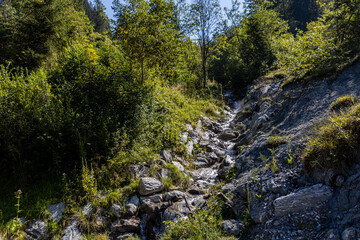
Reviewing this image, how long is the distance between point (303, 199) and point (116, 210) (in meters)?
4.26

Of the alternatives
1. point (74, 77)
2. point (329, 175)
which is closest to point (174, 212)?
point (329, 175)

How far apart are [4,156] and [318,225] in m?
7.56

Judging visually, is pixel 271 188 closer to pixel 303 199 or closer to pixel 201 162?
Result: pixel 303 199

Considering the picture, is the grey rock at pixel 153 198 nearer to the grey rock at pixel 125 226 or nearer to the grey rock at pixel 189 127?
the grey rock at pixel 125 226

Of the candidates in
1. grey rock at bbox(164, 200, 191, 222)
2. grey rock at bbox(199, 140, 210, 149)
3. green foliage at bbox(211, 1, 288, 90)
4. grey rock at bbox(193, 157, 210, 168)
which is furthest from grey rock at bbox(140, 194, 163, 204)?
green foliage at bbox(211, 1, 288, 90)

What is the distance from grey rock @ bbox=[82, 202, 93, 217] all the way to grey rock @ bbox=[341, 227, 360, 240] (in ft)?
16.8

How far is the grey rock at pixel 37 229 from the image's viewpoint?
462 centimetres

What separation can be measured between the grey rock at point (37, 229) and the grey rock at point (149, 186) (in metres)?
2.32

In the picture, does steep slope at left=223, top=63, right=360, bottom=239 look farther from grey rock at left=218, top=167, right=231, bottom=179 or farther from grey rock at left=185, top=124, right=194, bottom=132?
grey rock at left=185, top=124, right=194, bottom=132

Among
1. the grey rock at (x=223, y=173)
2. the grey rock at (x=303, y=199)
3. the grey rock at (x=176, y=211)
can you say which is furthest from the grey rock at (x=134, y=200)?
the grey rock at (x=303, y=199)

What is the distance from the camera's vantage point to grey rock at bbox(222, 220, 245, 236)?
13.5ft

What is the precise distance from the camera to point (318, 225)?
329 centimetres

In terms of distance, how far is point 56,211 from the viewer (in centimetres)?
509

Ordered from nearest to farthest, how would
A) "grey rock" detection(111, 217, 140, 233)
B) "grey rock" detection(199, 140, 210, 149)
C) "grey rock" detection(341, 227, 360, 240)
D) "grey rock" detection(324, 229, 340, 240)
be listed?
"grey rock" detection(341, 227, 360, 240), "grey rock" detection(324, 229, 340, 240), "grey rock" detection(111, 217, 140, 233), "grey rock" detection(199, 140, 210, 149)
